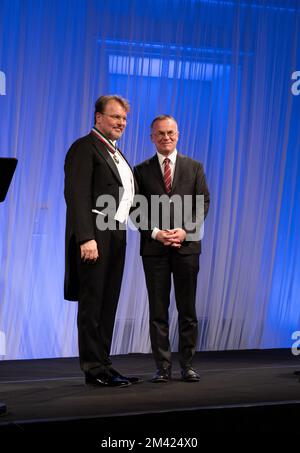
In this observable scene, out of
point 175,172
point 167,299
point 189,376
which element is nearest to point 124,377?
point 189,376

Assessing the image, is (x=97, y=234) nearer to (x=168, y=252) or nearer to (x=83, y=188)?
(x=83, y=188)

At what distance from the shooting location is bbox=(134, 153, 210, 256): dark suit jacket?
4188 millimetres

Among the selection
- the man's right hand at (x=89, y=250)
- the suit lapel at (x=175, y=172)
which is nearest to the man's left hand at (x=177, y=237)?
the suit lapel at (x=175, y=172)

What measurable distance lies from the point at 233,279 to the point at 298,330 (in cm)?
70

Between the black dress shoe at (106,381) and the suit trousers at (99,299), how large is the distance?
0.11 ft

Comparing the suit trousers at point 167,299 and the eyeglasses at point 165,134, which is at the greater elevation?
the eyeglasses at point 165,134

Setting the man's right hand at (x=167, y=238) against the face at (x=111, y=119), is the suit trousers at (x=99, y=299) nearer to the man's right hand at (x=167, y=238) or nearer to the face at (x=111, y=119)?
the man's right hand at (x=167, y=238)

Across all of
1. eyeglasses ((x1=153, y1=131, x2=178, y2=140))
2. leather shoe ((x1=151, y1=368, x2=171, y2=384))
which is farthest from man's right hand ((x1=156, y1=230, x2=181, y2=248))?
leather shoe ((x1=151, y1=368, x2=171, y2=384))

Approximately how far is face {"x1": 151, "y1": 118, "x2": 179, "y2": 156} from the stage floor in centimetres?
119

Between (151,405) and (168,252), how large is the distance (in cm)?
97

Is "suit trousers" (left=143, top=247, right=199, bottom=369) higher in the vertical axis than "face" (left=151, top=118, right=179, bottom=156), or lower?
lower

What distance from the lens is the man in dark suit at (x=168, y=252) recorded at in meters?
4.16

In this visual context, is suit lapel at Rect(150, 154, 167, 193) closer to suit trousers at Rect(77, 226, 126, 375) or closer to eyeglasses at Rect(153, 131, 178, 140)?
eyeglasses at Rect(153, 131, 178, 140)

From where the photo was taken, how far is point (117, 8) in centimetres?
564
